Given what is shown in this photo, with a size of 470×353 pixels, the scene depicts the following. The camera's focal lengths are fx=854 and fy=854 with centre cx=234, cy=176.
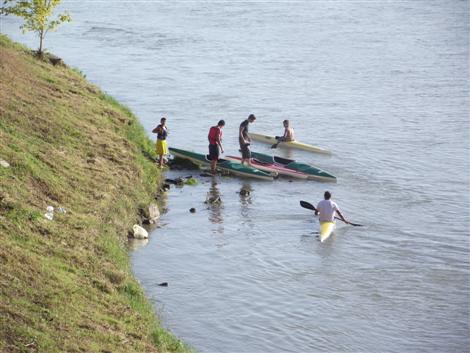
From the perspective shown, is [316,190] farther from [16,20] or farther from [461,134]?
[16,20]

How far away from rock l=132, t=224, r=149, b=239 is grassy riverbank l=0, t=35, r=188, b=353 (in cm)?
27

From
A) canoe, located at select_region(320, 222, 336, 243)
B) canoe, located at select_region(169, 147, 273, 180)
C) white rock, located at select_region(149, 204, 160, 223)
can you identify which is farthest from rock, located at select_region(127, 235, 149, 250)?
canoe, located at select_region(169, 147, 273, 180)

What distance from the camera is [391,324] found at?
1820 centimetres

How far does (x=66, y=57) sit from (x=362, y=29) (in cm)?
2402

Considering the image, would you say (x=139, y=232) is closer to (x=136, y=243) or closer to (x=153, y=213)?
(x=136, y=243)

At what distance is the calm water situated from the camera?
18375mm

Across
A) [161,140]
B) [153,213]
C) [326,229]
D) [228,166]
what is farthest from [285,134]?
[153,213]

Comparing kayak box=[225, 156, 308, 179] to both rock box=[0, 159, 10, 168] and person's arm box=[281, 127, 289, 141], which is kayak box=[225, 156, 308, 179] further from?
rock box=[0, 159, 10, 168]

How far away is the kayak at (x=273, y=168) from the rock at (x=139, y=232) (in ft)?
28.2

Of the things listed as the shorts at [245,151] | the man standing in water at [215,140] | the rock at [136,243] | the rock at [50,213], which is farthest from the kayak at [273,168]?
the rock at [50,213]

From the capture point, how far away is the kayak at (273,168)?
29.7m

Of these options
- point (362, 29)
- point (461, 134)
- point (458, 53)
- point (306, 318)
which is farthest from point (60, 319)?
→ point (362, 29)

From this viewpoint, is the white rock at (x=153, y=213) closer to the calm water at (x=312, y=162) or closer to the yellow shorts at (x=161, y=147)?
the calm water at (x=312, y=162)

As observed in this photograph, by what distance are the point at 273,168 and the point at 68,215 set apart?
12140 millimetres
